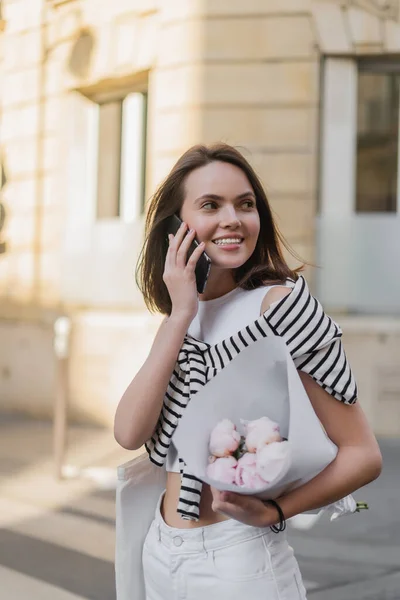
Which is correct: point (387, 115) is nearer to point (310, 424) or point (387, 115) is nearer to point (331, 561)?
point (331, 561)

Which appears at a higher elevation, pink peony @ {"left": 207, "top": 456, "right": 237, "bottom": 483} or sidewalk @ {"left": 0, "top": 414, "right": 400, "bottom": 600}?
pink peony @ {"left": 207, "top": 456, "right": 237, "bottom": 483}

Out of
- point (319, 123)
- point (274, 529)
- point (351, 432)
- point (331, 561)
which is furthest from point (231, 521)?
point (319, 123)

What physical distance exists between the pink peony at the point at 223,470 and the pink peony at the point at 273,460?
44 millimetres

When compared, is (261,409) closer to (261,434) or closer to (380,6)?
(261,434)

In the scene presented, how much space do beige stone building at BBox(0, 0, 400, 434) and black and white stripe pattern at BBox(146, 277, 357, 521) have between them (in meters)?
7.56

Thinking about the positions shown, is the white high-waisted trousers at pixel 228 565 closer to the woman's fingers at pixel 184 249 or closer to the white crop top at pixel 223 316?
the white crop top at pixel 223 316

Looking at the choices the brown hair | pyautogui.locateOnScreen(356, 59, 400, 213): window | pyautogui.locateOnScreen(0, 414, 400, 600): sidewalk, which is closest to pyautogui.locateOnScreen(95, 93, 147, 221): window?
pyautogui.locateOnScreen(356, 59, 400, 213): window

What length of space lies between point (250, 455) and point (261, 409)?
0.09 metres

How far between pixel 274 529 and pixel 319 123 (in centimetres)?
874

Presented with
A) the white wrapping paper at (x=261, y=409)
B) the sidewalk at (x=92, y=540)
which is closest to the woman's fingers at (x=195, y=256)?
the white wrapping paper at (x=261, y=409)

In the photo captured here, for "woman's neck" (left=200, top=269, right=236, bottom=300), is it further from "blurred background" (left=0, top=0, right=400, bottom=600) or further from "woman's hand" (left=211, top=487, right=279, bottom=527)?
"blurred background" (left=0, top=0, right=400, bottom=600)

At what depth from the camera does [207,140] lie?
10.1m

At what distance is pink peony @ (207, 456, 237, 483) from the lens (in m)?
1.47

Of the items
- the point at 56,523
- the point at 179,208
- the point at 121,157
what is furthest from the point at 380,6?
the point at 179,208
